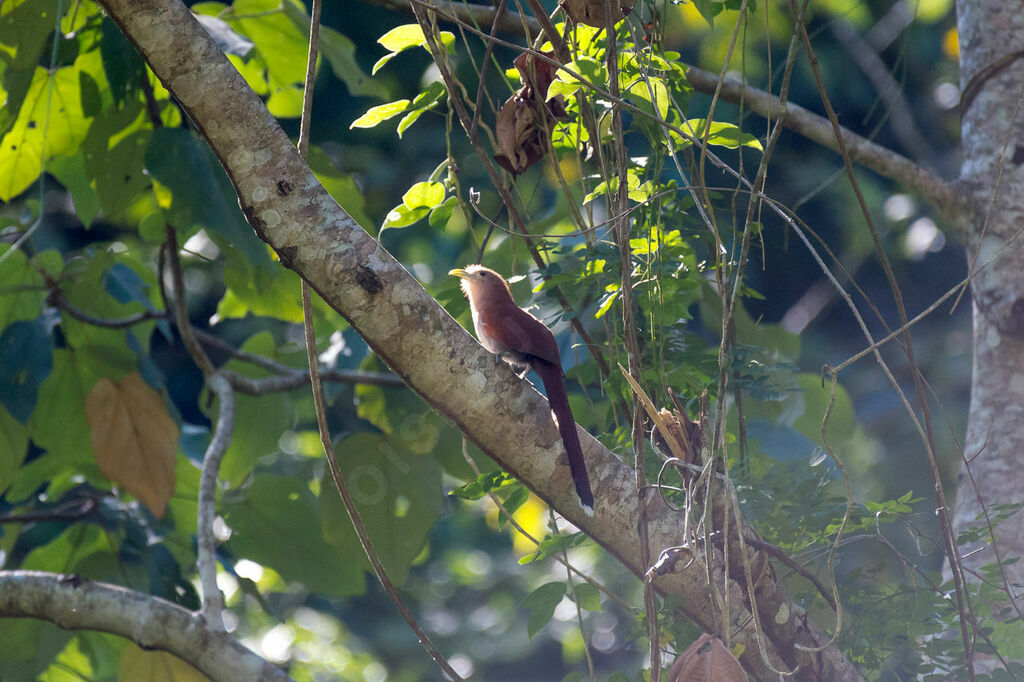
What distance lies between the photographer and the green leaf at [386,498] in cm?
304

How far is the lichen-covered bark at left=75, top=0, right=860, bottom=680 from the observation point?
1688 millimetres

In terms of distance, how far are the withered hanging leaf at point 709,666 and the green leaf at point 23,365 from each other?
2.19 metres

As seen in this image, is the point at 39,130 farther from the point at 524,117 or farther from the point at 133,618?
the point at 524,117

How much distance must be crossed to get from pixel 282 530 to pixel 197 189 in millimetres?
1139

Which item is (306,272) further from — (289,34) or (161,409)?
(289,34)

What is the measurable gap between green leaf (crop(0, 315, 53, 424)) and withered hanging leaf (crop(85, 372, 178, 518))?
16 centimetres

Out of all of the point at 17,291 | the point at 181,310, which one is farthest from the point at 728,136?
the point at 17,291

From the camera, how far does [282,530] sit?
3.16m


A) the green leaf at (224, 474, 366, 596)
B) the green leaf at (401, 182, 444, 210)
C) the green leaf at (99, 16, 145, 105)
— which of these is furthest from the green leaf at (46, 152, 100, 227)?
the green leaf at (401, 182, 444, 210)

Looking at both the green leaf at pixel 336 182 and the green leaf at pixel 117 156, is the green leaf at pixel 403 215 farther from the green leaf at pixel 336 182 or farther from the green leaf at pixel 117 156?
the green leaf at pixel 117 156

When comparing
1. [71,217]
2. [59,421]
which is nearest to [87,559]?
[59,421]

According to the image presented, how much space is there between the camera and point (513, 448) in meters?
1.86

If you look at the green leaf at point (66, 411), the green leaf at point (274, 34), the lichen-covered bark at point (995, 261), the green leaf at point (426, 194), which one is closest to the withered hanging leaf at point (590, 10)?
the green leaf at point (426, 194)

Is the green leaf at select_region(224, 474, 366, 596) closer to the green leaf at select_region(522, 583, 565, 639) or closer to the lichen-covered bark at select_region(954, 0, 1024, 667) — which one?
the green leaf at select_region(522, 583, 565, 639)
